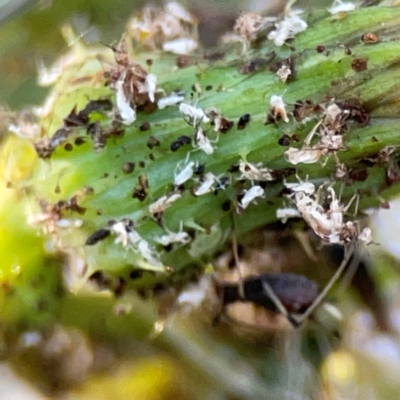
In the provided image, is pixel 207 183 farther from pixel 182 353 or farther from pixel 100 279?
pixel 182 353

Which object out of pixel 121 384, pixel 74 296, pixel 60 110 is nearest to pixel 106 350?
pixel 121 384

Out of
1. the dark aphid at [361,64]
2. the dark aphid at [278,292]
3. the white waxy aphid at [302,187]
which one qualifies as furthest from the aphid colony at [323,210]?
the dark aphid at [278,292]

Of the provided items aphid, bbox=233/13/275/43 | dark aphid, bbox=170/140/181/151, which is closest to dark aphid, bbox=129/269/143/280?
dark aphid, bbox=170/140/181/151

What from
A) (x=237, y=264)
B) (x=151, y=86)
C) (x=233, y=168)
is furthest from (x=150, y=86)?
(x=237, y=264)

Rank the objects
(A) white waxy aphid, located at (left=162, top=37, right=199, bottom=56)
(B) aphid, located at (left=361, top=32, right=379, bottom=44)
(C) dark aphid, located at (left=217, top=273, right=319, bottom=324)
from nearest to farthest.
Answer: (B) aphid, located at (left=361, top=32, right=379, bottom=44) < (A) white waxy aphid, located at (left=162, top=37, right=199, bottom=56) < (C) dark aphid, located at (left=217, top=273, right=319, bottom=324)

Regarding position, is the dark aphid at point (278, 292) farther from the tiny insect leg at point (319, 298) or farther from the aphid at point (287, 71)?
the aphid at point (287, 71)

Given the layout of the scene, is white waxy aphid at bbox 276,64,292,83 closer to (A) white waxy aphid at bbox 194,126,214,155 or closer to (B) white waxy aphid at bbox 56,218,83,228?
(A) white waxy aphid at bbox 194,126,214,155
